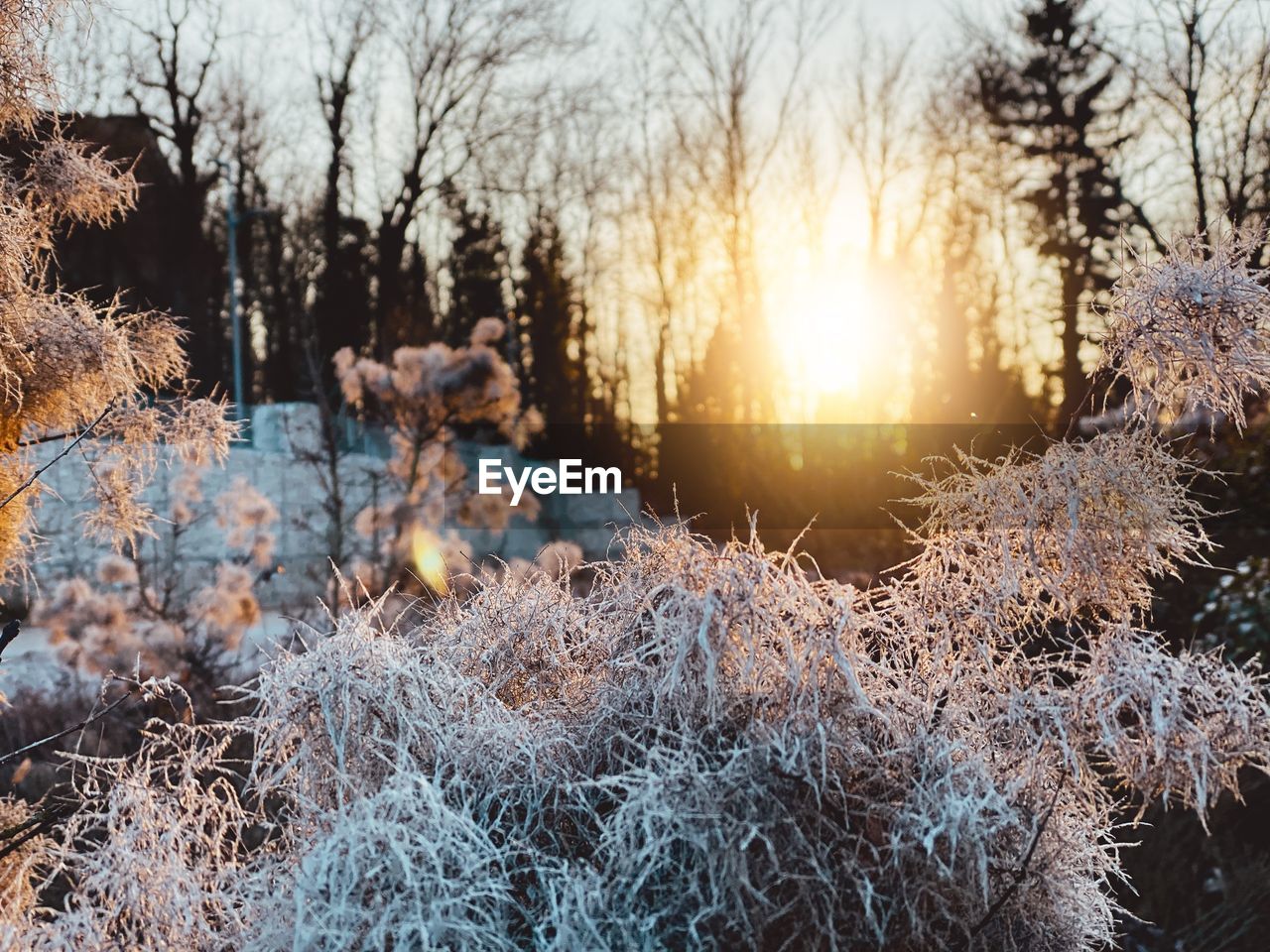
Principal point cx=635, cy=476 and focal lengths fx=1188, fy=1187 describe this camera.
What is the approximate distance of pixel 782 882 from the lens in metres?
1.92

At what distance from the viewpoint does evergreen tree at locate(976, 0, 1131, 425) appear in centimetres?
1232

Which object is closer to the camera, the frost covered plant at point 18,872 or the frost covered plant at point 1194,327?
the frost covered plant at point 1194,327

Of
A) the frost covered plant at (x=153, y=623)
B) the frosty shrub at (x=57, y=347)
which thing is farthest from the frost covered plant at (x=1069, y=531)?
the frost covered plant at (x=153, y=623)

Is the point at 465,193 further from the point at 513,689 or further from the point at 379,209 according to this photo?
the point at 513,689

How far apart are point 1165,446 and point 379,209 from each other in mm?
16606

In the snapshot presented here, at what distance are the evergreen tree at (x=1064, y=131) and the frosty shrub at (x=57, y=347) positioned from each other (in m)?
9.90

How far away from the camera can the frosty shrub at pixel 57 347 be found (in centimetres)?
342

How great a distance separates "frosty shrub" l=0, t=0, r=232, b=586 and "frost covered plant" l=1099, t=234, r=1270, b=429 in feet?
8.72

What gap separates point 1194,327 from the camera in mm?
2309

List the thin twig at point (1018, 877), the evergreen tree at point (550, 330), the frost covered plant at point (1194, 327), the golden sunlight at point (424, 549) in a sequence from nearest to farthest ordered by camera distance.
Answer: the thin twig at point (1018, 877) < the frost covered plant at point (1194, 327) < the golden sunlight at point (424, 549) < the evergreen tree at point (550, 330)

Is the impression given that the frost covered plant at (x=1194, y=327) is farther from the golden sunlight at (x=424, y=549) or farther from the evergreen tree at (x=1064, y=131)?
the evergreen tree at (x=1064, y=131)

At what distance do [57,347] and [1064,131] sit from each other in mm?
11586

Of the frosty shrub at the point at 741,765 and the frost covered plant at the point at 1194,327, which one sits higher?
the frost covered plant at the point at 1194,327

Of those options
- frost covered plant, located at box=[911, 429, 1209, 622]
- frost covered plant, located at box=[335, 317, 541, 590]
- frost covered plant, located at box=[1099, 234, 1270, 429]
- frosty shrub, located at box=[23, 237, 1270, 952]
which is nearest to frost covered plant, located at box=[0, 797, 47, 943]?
frosty shrub, located at box=[23, 237, 1270, 952]
